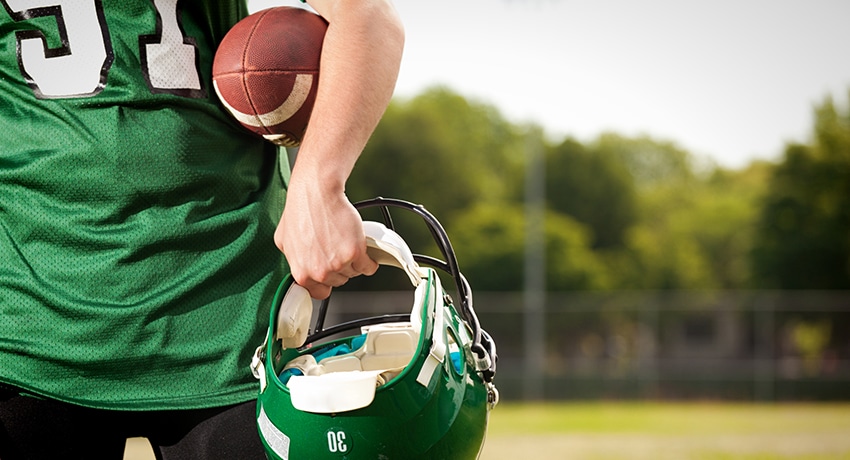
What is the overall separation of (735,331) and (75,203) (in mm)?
19075

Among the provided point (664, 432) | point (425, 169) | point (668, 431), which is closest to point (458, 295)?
point (664, 432)

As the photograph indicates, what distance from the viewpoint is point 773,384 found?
58.2ft

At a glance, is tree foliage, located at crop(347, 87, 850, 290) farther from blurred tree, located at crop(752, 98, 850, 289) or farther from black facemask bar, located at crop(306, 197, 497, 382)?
black facemask bar, located at crop(306, 197, 497, 382)

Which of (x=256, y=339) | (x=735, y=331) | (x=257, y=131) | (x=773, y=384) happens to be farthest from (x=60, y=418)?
(x=735, y=331)

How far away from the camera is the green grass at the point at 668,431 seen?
32.9ft

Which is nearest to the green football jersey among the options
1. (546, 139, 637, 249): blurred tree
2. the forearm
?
the forearm

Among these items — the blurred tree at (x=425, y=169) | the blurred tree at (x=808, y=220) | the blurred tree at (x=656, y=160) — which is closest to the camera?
the blurred tree at (x=808, y=220)

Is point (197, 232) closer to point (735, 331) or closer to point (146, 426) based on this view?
point (146, 426)

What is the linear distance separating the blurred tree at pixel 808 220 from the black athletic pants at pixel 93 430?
30273 mm

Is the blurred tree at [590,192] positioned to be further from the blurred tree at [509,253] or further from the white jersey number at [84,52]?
the white jersey number at [84,52]

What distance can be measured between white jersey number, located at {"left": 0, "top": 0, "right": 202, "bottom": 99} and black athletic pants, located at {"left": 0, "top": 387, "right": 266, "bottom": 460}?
466 mm

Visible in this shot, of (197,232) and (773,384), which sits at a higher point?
(197,232)

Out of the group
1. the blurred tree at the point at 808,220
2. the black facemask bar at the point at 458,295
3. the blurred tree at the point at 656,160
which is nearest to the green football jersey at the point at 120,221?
the black facemask bar at the point at 458,295

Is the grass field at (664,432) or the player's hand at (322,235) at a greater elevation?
the player's hand at (322,235)
